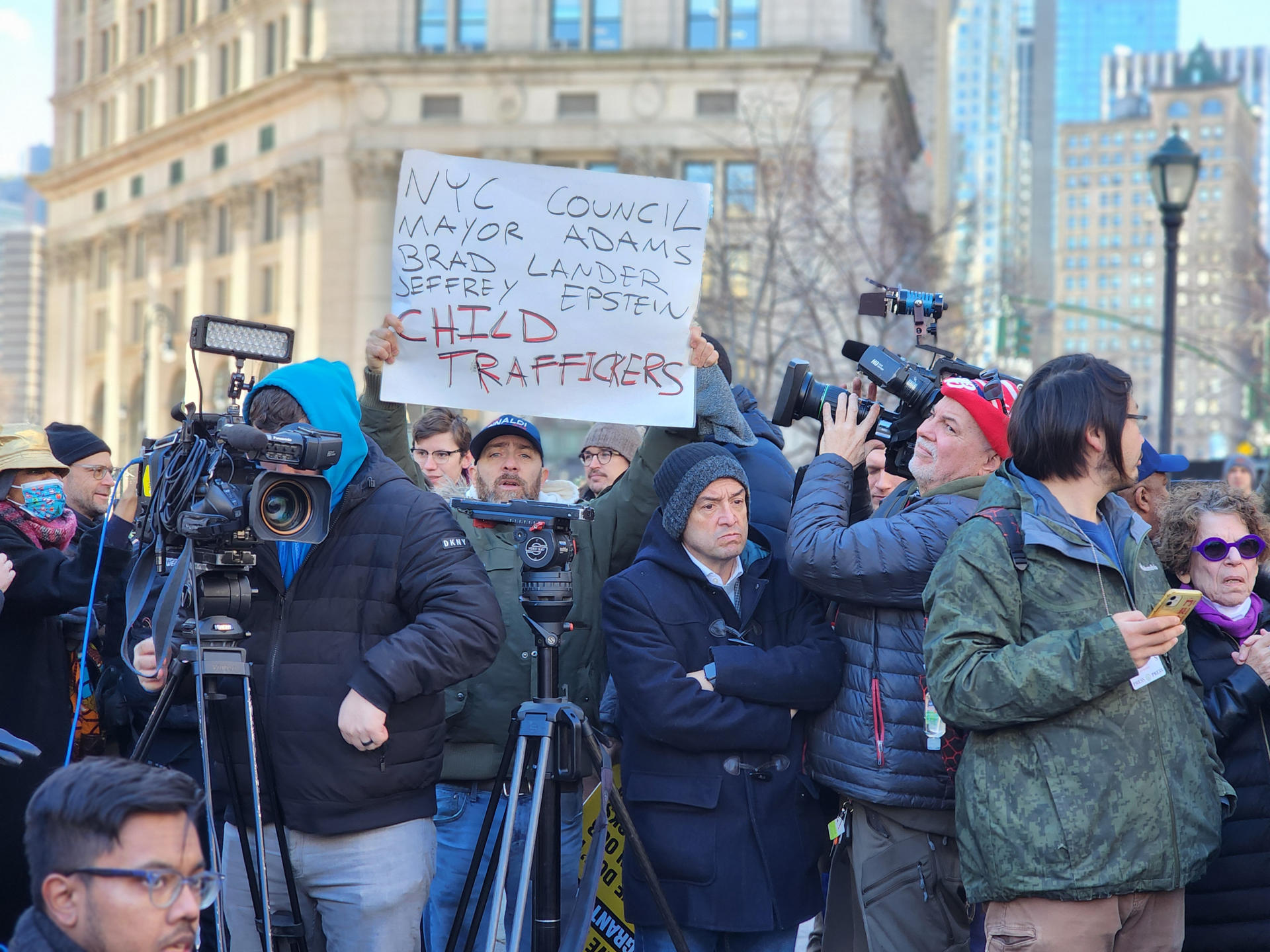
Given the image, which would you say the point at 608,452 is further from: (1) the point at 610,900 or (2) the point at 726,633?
(2) the point at 726,633

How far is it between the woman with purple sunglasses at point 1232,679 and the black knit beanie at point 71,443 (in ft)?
14.4

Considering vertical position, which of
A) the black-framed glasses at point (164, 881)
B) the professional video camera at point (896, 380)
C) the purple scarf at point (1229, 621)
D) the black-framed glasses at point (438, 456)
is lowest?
the black-framed glasses at point (164, 881)

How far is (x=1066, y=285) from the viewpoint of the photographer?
536 ft

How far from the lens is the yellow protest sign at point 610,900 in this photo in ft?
17.5

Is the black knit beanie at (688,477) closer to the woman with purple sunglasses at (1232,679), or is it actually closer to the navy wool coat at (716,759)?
the navy wool coat at (716,759)

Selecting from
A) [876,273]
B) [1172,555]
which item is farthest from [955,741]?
[876,273]

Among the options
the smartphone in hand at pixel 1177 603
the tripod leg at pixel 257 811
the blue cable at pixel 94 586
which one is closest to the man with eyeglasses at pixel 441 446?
the blue cable at pixel 94 586

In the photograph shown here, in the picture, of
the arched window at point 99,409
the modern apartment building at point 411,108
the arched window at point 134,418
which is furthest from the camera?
the arched window at point 99,409

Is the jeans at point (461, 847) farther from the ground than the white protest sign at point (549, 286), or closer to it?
closer to it

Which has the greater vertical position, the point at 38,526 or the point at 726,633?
the point at 38,526

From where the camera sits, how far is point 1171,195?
1348cm

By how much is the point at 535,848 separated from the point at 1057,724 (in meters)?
1.50

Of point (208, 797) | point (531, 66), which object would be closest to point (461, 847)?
point (208, 797)

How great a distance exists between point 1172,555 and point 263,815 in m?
2.97
